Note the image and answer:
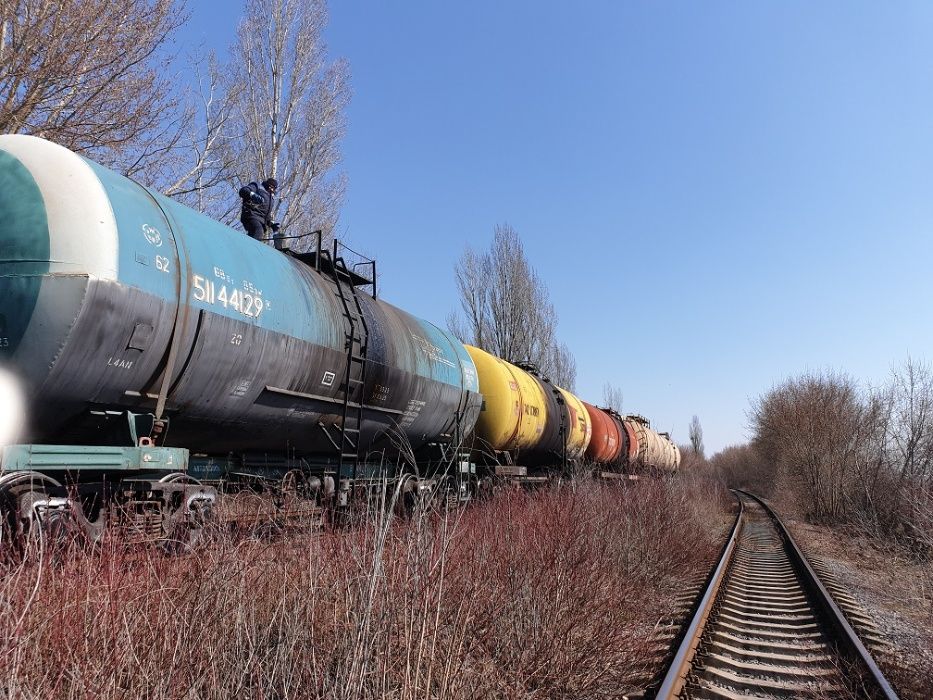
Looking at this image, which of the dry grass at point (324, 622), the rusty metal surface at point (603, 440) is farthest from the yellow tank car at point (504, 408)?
the dry grass at point (324, 622)

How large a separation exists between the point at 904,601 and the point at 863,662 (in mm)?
5165

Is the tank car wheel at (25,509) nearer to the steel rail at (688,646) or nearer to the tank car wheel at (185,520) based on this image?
the tank car wheel at (185,520)

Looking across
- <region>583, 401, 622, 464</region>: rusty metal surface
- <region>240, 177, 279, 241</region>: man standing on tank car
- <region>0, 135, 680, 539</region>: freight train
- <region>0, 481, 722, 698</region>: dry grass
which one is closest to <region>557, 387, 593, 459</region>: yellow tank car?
<region>583, 401, 622, 464</region>: rusty metal surface

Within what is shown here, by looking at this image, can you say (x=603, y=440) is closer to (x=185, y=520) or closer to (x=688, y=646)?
(x=688, y=646)

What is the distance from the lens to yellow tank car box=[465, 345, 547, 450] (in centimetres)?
1227

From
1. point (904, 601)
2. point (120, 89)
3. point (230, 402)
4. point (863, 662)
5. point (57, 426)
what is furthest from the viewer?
point (120, 89)

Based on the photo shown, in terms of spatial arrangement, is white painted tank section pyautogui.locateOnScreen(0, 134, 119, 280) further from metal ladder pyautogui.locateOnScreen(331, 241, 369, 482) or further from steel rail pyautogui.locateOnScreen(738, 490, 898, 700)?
steel rail pyautogui.locateOnScreen(738, 490, 898, 700)

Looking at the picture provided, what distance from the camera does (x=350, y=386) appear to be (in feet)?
25.7

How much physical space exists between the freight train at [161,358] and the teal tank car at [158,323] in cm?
2

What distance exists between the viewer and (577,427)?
54.4 feet

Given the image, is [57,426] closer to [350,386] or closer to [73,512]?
[73,512]

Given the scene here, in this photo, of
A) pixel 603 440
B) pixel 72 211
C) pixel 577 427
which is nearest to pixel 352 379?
pixel 72 211

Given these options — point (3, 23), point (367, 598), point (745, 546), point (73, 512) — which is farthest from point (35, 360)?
point (745, 546)

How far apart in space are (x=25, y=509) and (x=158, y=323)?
5.60 feet
